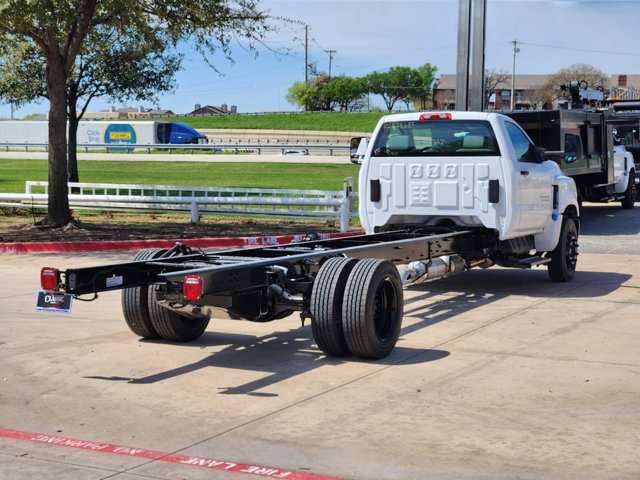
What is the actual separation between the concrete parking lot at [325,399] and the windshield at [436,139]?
6.32 ft

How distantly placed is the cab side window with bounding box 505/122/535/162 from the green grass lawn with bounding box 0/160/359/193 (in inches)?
792

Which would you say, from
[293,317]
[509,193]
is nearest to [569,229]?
[509,193]

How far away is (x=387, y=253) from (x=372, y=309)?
1.91m

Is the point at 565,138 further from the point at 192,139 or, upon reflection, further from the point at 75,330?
the point at 192,139

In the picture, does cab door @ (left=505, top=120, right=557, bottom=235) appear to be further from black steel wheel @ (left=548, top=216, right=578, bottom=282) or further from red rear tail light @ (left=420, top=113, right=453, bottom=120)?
red rear tail light @ (left=420, top=113, right=453, bottom=120)

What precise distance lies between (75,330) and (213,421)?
147 inches

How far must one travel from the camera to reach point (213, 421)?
651cm

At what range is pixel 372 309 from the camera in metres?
8.06

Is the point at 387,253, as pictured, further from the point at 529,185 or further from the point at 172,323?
the point at 529,185

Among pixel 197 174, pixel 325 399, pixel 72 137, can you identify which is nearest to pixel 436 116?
pixel 325 399

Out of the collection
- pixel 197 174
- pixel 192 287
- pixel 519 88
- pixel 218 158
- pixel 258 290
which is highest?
pixel 519 88

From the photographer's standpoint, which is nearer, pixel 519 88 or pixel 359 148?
pixel 359 148

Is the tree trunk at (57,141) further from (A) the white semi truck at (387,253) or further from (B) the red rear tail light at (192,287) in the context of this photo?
(B) the red rear tail light at (192,287)

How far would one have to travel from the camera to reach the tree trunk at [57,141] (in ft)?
65.2
